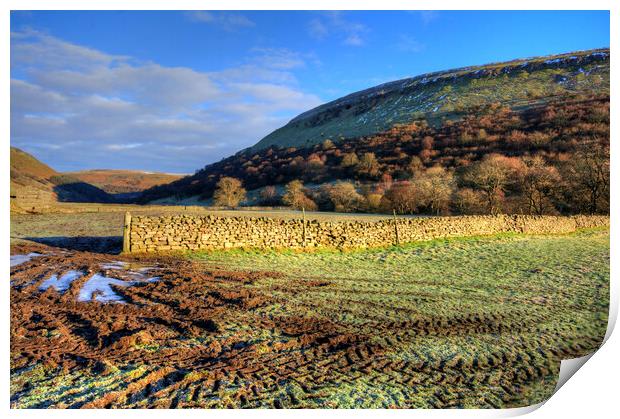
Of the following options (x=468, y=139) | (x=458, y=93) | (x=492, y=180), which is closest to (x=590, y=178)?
(x=492, y=180)

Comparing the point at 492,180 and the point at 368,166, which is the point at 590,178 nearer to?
the point at 492,180

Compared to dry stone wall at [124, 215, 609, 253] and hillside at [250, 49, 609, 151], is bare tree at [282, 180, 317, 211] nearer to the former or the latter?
dry stone wall at [124, 215, 609, 253]

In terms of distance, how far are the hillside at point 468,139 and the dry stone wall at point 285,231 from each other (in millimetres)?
9424

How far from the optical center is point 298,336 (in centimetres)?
552

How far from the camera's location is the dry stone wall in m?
12.0

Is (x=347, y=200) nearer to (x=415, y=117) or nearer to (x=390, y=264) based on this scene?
(x=390, y=264)

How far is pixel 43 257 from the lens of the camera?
33.7 feet

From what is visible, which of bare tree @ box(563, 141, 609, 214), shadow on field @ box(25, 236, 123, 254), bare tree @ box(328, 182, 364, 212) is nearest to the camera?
shadow on field @ box(25, 236, 123, 254)

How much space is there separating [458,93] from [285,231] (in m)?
55.9

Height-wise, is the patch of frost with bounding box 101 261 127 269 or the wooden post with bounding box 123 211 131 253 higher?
the wooden post with bounding box 123 211 131 253

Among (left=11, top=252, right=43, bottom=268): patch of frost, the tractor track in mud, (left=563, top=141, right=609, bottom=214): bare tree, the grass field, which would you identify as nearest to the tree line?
(left=563, top=141, right=609, bottom=214): bare tree

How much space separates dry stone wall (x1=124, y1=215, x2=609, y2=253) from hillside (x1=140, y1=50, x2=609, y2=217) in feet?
30.9

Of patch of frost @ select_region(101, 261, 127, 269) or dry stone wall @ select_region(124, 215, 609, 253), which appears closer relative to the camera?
patch of frost @ select_region(101, 261, 127, 269)

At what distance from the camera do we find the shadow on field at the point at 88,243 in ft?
40.8
